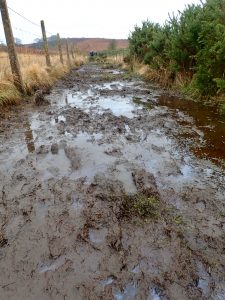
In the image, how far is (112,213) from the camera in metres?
2.81

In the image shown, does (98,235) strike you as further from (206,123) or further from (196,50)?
(196,50)

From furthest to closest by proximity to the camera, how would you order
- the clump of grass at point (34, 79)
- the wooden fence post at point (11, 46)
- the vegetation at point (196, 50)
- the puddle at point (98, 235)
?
the clump of grass at point (34, 79), the wooden fence post at point (11, 46), the vegetation at point (196, 50), the puddle at point (98, 235)

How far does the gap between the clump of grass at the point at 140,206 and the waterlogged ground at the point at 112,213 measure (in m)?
0.01

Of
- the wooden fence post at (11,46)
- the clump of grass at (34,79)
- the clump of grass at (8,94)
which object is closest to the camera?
the clump of grass at (8,94)

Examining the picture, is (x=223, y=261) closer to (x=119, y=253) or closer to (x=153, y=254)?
(x=153, y=254)

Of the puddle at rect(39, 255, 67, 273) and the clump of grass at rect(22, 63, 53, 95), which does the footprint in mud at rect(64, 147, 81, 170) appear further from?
the clump of grass at rect(22, 63, 53, 95)

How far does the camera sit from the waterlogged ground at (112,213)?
2.03 metres

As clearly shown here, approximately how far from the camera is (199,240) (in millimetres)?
2426

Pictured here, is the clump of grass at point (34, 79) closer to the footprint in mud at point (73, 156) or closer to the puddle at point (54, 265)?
the footprint in mud at point (73, 156)

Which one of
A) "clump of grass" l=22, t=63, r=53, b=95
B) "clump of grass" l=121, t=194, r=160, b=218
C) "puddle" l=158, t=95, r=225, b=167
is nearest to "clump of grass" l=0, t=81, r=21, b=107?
"clump of grass" l=22, t=63, r=53, b=95

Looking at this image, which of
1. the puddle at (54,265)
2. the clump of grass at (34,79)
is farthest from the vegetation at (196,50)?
the puddle at (54,265)

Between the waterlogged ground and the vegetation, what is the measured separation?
225 centimetres

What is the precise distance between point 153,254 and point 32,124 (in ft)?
14.3

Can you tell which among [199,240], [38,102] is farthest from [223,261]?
[38,102]
